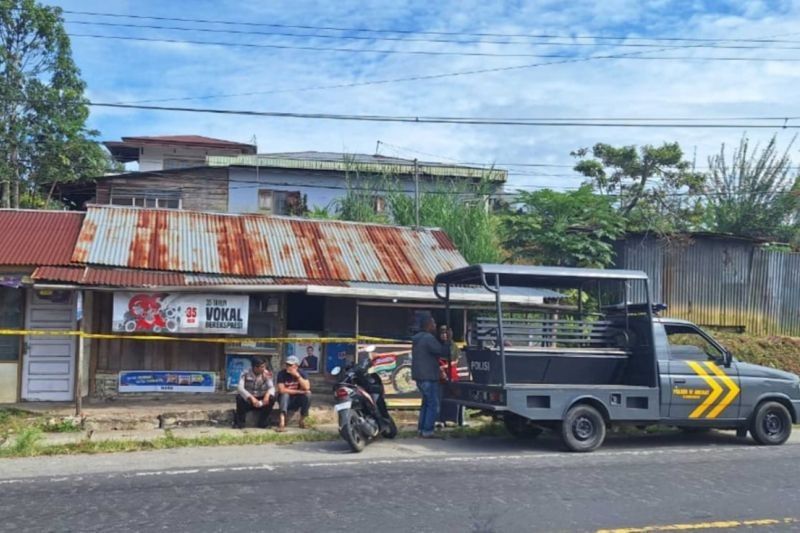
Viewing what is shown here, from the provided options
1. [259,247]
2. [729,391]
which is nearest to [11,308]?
[259,247]

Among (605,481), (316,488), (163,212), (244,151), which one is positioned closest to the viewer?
(316,488)

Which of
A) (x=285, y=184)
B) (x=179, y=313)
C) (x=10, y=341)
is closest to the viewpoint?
(x=179, y=313)

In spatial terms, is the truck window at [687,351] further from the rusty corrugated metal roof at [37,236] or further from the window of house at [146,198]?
the window of house at [146,198]

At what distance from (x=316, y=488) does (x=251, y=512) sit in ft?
3.57

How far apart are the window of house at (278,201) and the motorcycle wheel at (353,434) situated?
19.7 m

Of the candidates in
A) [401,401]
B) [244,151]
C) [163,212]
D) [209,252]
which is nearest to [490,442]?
[401,401]

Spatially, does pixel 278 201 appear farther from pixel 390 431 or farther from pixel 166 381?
pixel 390 431

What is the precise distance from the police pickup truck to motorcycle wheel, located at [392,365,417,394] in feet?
7.54

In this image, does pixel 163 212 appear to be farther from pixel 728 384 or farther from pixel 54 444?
pixel 728 384

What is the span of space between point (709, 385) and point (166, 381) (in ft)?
29.9

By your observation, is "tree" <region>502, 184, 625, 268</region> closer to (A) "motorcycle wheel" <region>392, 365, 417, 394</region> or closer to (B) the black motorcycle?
(A) "motorcycle wheel" <region>392, 365, 417, 394</region>

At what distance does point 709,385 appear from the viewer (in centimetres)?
1103

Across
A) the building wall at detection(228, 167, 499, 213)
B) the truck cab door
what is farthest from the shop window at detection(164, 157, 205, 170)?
A: the truck cab door

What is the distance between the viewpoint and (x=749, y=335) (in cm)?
2061
